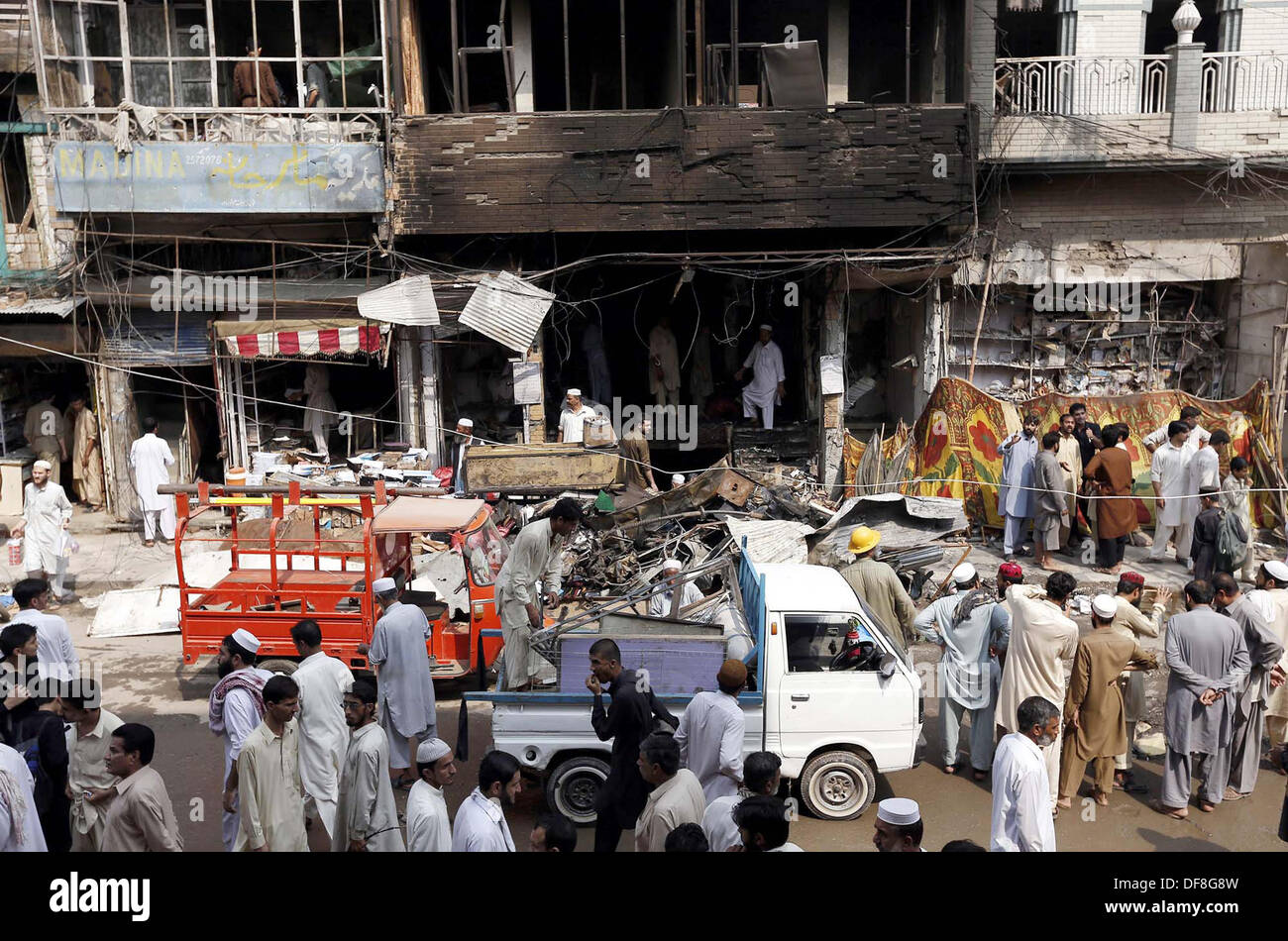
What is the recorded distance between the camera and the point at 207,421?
18.3 metres

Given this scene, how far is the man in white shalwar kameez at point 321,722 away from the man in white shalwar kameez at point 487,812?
2070 mm

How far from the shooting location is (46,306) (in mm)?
16141

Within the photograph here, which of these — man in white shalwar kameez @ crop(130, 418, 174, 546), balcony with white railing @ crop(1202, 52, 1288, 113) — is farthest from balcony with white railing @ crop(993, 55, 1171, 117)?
man in white shalwar kameez @ crop(130, 418, 174, 546)

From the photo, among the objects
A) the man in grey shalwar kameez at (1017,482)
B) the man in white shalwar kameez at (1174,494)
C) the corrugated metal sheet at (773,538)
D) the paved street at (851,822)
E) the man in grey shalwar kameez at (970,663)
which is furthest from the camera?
the man in grey shalwar kameez at (1017,482)

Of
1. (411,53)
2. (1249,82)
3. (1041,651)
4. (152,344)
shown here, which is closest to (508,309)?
(411,53)

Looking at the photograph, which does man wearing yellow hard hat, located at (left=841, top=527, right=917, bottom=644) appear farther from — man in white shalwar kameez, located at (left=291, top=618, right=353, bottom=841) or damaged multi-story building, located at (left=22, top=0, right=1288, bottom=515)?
damaged multi-story building, located at (left=22, top=0, right=1288, bottom=515)

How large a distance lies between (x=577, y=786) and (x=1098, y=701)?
145 inches

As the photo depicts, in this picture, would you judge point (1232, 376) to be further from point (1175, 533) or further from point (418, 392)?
point (418, 392)

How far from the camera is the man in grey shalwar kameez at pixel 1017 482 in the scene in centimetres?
1404

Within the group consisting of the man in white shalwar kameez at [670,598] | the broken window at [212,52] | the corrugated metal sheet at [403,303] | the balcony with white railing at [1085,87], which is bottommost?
the man in white shalwar kameez at [670,598]

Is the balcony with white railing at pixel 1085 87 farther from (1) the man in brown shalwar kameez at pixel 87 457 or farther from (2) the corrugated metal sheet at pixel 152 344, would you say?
(1) the man in brown shalwar kameez at pixel 87 457

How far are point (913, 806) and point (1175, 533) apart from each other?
10.8 metres

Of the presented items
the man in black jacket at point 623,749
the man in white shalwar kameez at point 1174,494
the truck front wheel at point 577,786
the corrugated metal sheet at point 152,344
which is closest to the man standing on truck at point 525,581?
the truck front wheel at point 577,786

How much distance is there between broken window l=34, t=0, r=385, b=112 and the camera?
1627 cm
